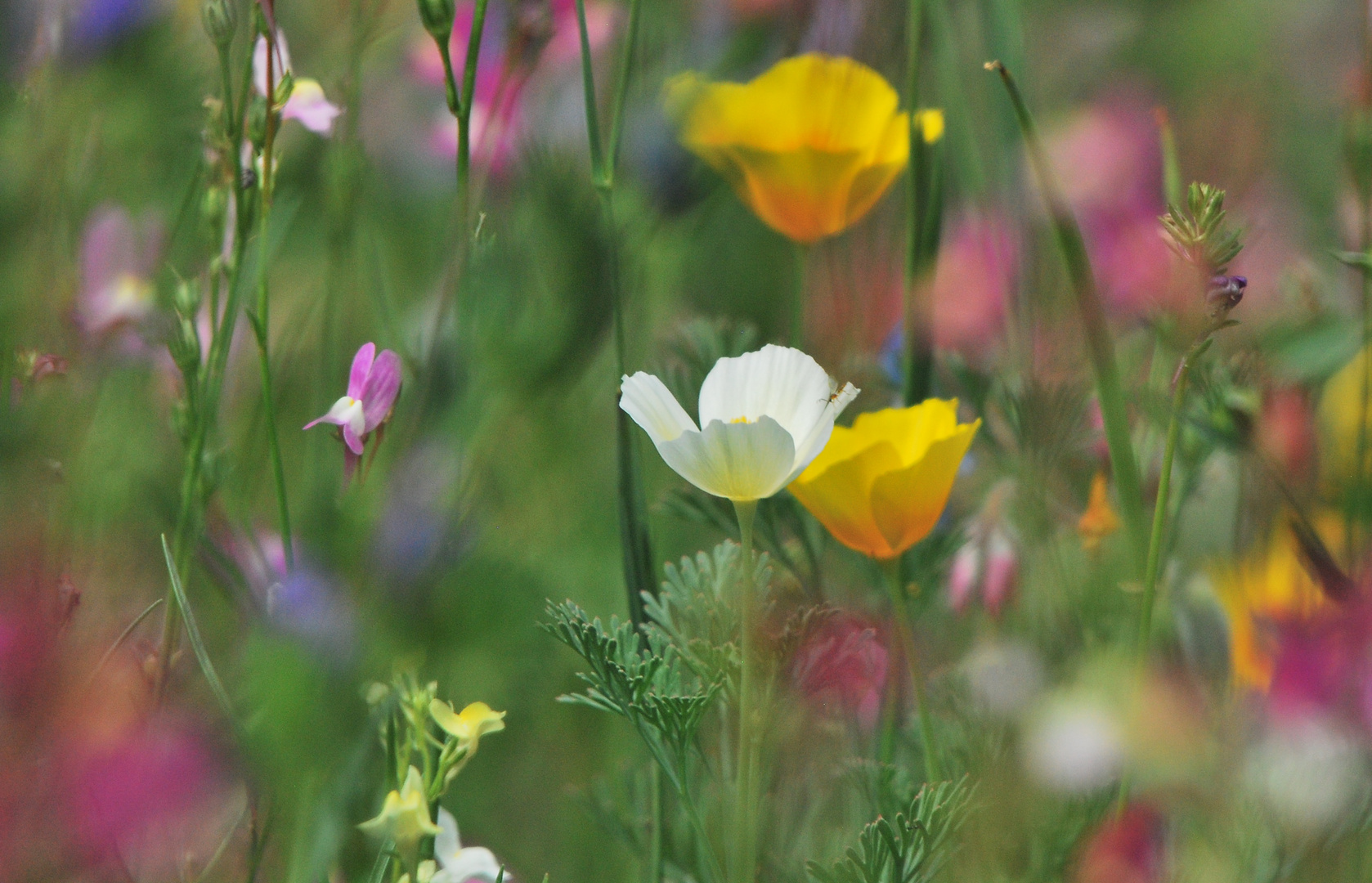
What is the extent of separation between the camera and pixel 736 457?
33 centimetres

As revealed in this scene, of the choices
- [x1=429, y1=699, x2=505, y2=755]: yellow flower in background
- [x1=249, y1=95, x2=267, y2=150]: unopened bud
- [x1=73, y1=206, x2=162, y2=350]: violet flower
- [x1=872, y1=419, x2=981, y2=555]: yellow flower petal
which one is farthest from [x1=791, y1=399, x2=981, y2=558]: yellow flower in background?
[x1=73, y1=206, x2=162, y2=350]: violet flower

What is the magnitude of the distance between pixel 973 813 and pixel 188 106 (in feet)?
2.05

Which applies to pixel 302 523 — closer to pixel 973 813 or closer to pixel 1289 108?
pixel 973 813

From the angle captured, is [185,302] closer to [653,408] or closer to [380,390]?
[380,390]

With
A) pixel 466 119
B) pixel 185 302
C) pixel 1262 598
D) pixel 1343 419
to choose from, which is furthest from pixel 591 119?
pixel 1343 419

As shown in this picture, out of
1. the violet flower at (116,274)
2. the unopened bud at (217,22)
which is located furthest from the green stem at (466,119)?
the violet flower at (116,274)

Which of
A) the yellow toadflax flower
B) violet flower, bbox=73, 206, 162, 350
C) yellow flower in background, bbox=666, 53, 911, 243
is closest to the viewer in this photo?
the yellow toadflax flower

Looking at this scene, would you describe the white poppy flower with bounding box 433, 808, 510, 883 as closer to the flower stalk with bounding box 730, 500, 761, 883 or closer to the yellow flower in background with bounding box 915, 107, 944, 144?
the flower stalk with bounding box 730, 500, 761, 883

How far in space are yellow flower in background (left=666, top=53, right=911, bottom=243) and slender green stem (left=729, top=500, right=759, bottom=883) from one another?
0.22 metres

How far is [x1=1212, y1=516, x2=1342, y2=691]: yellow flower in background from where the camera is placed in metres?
0.40

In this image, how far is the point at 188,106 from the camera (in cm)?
76

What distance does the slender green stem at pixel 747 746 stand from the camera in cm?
33

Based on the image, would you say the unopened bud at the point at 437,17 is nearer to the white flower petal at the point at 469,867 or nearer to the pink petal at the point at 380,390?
the pink petal at the point at 380,390

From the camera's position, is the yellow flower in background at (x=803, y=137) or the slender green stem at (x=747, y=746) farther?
the yellow flower in background at (x=803, y=137)
